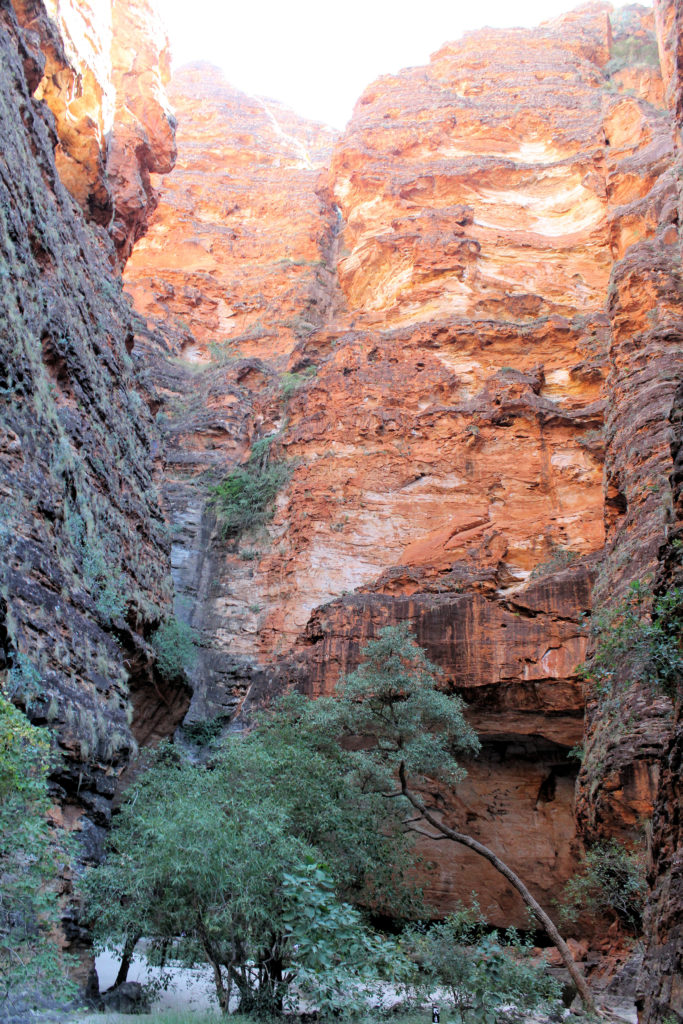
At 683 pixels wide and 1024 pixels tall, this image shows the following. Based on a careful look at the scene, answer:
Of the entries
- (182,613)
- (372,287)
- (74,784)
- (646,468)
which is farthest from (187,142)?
(74,784)

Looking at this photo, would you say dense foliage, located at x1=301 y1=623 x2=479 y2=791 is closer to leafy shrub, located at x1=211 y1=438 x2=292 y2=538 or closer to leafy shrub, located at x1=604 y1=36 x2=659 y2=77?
leafy shrub, located at x1=211 y1=438 x2=292 y2=538

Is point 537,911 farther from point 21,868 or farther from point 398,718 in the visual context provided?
point 21,868

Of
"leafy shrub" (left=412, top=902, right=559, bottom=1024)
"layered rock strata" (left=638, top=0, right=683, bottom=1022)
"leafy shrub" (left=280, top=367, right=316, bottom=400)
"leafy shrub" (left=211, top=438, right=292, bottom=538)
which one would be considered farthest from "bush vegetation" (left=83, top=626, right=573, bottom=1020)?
"leafy shrub" (left=280, top=367, right=316, bottom=400)

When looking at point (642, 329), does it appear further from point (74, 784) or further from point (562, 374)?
point (74, 784)

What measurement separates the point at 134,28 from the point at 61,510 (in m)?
33.4

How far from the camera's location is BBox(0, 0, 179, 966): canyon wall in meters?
11.0

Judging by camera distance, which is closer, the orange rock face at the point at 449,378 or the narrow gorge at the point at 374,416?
the narrow gorge at the point at 374,416

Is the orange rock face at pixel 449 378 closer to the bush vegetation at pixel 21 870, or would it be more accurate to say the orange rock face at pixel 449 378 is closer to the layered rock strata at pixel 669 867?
the layered rock strata at pixel 669 867

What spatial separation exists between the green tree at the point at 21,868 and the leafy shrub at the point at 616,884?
10.2 metres

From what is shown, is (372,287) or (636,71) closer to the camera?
(372,287)

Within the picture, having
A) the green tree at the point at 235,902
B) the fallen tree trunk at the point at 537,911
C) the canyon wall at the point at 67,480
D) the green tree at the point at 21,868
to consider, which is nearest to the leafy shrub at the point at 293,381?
the canyon wall at the point at 67,480

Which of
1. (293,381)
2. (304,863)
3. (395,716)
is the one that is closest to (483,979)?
(304,863)

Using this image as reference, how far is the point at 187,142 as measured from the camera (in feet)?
196

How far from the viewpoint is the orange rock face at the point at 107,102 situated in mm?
23031
